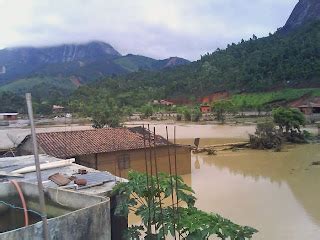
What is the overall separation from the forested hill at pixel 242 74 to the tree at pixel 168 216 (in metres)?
68.0

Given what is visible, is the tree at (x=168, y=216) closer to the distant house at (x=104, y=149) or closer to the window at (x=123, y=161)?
the distant house at (x=104, y=149)

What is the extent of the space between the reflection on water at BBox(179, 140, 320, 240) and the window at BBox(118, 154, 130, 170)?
3.32 metres

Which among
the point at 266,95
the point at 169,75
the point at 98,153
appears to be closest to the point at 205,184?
the point at 98,153

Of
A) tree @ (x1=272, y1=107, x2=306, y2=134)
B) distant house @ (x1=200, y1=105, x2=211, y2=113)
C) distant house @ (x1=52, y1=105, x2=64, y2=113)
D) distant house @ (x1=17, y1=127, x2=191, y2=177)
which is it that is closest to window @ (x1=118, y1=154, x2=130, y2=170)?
distant house @ (x1=17, y1=127, x2=191, y2=177)

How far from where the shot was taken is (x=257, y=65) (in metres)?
83.3

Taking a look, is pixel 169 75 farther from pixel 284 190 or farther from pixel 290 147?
pixel 284 190

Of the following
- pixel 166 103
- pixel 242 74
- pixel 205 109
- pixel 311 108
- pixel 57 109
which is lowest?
pixel 311 108

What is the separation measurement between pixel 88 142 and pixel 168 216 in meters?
13.4

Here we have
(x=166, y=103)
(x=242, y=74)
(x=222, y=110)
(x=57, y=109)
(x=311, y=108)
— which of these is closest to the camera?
(x=311, y=108)

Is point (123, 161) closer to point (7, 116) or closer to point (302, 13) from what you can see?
point (7, 116)

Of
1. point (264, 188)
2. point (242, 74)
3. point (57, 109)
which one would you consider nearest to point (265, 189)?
point (264, 188)

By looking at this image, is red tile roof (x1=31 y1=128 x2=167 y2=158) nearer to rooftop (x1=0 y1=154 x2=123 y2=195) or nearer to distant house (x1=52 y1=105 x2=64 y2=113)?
rooftop (x1=0 y1=154 x2=123 y2=195)

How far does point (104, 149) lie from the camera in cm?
1945

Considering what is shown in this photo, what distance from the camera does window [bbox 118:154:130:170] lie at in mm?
19797
